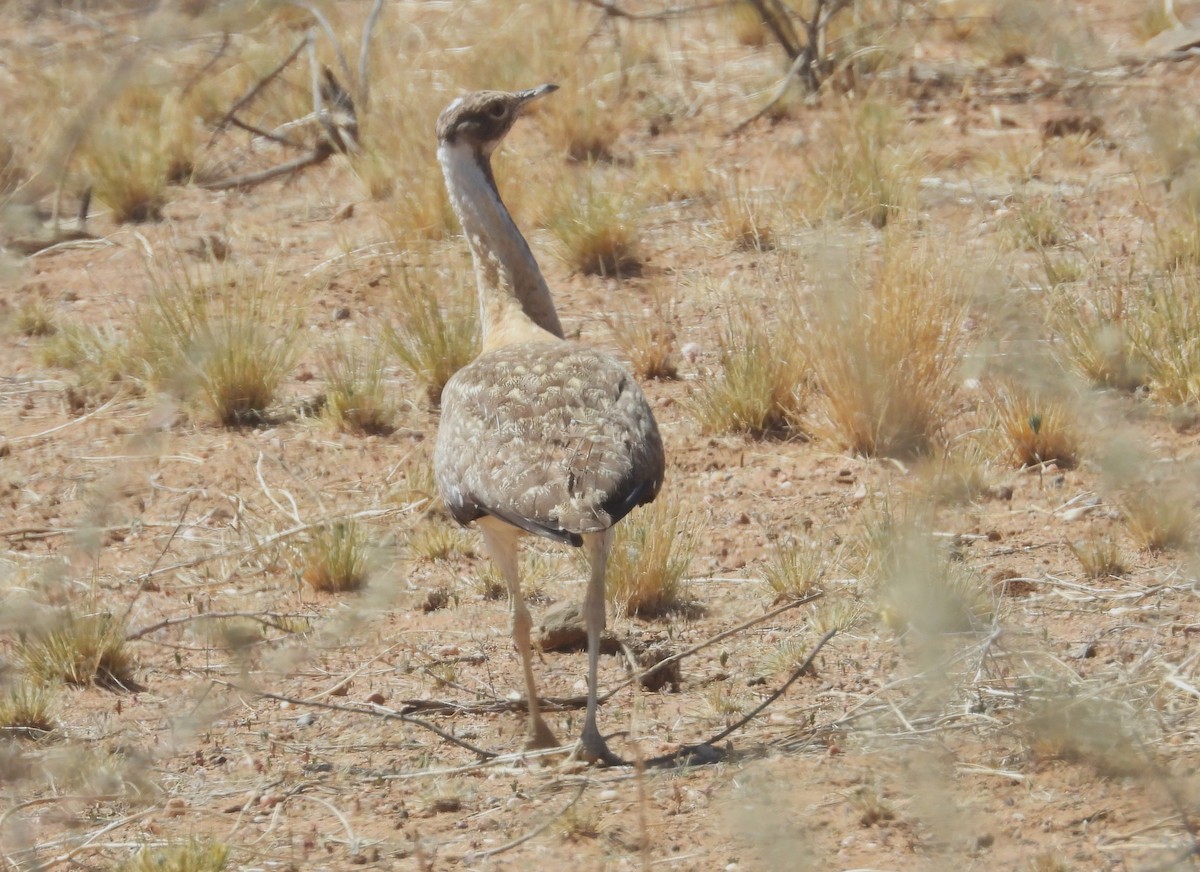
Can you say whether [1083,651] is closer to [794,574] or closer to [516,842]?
[794,574]

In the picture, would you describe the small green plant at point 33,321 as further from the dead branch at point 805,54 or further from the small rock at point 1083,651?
the small rock at point 1083,651

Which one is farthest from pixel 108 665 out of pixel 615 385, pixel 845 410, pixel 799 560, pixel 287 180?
pixel 287 180

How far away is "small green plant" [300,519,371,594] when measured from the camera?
656 centimetres

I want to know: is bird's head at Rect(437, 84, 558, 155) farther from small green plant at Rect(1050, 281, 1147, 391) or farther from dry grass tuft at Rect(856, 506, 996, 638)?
small green plant at Rect(1050, 281, 1147, 391)

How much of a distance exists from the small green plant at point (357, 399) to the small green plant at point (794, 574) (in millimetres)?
2374

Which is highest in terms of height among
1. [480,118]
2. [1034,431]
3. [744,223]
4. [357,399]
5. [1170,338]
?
[480,118]

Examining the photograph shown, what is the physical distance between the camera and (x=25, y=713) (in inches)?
216

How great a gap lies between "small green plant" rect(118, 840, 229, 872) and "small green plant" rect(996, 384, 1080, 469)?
386 cm

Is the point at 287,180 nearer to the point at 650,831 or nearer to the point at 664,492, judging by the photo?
the point at 664,492

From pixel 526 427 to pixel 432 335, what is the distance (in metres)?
2.94

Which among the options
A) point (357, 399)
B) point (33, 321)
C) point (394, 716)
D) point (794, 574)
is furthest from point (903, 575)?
point (33, 321)

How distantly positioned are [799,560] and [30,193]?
3652 millimetres

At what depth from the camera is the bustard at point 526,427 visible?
15.4ft

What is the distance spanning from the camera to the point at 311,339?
28.0 feet
